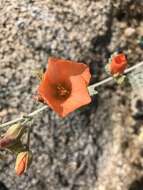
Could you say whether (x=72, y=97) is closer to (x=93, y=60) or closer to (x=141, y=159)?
(x=93, y=60)

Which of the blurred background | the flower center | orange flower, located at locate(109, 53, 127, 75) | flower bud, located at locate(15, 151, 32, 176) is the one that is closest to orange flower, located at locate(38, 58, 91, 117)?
the flower center

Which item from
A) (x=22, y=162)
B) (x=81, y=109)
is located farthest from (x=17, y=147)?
(x=81, y=109)

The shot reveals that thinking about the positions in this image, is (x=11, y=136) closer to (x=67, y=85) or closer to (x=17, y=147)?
(x=17, y=147)

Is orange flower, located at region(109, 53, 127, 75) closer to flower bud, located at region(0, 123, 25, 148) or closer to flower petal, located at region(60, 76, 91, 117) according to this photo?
flower petal, located at region(60, 76, 91, 117)

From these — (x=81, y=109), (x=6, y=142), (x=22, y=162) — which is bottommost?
(x=81, y=109)

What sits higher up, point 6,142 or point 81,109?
point 6,142

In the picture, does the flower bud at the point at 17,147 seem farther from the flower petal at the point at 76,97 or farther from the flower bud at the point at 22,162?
the flower petal at the point at 76,97
